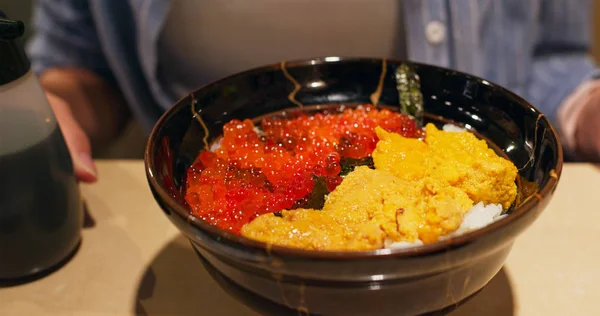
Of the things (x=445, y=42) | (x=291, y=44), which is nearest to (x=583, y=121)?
(x=445, y=42)

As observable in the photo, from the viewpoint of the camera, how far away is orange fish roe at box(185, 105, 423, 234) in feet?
2.10

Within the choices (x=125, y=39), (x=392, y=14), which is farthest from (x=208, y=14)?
(x=392, y=14)

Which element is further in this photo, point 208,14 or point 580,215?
point 208,14

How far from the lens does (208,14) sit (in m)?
1.17

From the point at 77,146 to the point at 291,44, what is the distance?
508 millimetres

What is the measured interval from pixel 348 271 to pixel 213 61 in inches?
33.8

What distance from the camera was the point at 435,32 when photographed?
116cm

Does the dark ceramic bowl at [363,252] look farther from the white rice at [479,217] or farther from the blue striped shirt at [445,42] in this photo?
the blue striped shirt at [445,42]

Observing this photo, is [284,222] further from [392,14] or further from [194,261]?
[392,14]

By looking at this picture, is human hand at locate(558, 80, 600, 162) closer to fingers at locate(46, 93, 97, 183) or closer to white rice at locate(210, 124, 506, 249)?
white rice at locate(210, 124, 506, 249)

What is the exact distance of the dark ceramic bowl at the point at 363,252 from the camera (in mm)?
497

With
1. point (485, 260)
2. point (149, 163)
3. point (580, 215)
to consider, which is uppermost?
point (149, 163)

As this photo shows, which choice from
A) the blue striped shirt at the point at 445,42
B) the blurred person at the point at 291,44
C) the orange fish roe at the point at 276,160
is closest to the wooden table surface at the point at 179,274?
the orange fish roe at the point at 276,160

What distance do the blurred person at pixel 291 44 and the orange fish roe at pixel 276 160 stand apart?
400mm
